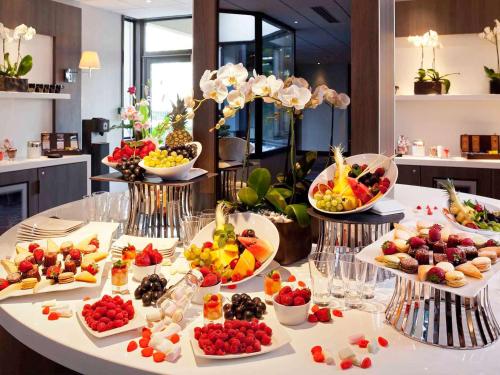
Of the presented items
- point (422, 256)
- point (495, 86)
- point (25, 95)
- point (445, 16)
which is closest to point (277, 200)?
point (422, 256)

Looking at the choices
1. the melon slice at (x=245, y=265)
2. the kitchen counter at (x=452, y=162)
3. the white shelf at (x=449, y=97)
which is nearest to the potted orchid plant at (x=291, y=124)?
the melon slice at (x=245, y=265)

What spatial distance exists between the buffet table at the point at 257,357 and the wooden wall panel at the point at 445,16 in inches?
168

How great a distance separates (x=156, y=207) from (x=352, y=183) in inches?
33.3

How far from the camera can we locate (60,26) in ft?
22.2

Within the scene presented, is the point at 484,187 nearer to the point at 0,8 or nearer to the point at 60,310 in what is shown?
the point at 60,310

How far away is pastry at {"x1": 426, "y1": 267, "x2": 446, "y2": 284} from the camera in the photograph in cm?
118

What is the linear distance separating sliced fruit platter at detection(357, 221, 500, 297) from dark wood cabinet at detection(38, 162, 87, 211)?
4.63m

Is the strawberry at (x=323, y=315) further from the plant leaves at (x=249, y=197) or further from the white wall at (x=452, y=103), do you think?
the white wall at (x=452, y=103)

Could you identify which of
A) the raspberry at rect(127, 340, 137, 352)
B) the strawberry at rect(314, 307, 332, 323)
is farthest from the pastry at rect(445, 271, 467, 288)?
the raspberry at rect(127, 340, 137, 352)

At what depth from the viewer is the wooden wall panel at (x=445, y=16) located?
197 inches

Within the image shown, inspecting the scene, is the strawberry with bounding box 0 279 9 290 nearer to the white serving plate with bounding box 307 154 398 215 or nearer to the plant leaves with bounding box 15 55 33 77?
the white serving plate with bounding box 307 154 398 215

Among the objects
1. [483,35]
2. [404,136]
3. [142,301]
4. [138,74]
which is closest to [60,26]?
[138,74]

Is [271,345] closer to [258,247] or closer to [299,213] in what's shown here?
[258,247]

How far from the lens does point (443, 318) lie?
4.22 ft
